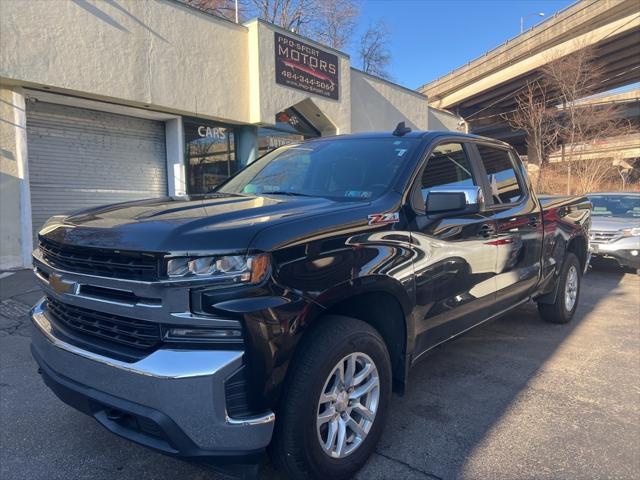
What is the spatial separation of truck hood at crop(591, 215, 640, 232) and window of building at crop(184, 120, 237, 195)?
27.2 feet

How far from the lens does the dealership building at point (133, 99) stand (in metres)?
8.20

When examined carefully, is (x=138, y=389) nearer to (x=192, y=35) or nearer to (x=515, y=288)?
(x=515, y=288)

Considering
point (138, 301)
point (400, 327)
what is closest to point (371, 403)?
point (400, 327)

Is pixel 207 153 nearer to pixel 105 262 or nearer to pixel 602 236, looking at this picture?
pixel 602 236

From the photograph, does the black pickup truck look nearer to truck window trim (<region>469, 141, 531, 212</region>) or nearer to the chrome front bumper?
the chrome front bumper

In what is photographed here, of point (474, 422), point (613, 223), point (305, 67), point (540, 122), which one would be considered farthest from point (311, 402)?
point (540, 122)

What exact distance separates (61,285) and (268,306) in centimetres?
116

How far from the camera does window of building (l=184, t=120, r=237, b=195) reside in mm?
11578

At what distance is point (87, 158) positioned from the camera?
9.84m

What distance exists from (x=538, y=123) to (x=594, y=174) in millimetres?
4101

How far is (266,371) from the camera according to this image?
2.01m

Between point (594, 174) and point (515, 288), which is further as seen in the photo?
point (594, 174)

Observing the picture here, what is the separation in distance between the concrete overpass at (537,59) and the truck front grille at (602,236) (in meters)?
23.6

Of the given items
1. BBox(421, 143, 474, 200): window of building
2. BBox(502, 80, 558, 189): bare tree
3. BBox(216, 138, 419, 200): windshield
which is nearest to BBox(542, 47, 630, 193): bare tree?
BBox(502, 80, 558, 189): bare tree
